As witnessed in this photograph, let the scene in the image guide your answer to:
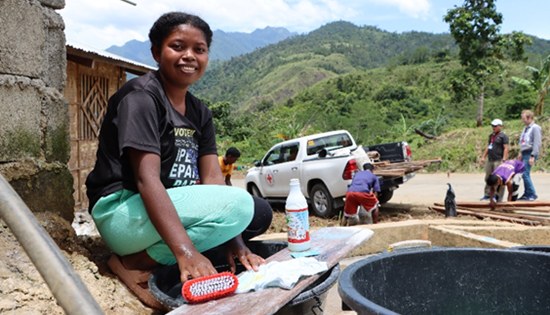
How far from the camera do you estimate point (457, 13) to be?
2180 centimetres

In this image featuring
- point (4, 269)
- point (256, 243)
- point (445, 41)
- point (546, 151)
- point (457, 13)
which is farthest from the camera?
point (445, 41)

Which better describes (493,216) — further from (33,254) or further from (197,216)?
(33,254)

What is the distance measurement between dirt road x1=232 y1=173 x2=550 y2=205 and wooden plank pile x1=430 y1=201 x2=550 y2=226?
1.90 meters

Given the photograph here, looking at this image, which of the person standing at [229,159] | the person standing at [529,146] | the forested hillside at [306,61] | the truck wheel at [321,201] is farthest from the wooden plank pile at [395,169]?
the forested hillside at [306,61]

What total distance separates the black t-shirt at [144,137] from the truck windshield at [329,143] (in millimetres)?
7237

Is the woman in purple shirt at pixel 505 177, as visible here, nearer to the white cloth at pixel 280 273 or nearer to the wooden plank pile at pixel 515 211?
the wooden plank pile at pixel 515 211

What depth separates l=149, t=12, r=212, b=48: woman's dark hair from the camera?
2.45 metres

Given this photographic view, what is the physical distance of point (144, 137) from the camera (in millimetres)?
2164

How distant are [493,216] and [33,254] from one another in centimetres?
722

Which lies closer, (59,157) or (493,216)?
(59,157)

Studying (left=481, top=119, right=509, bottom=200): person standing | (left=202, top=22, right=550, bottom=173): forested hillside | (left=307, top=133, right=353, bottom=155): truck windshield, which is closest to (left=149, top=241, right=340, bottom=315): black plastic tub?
(left=307, top=133, right=353, bottom=155): truck windshield

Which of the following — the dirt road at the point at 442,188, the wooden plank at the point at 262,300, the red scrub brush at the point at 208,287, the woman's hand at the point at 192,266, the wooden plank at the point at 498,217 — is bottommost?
the dirt road at the point at 442,188

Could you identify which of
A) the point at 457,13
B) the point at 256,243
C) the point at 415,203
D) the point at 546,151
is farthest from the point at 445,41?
the point at 256,243

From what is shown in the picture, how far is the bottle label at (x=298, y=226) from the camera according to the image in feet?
8.13
